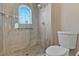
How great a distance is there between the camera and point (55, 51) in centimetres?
118

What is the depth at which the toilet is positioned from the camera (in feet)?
3.84

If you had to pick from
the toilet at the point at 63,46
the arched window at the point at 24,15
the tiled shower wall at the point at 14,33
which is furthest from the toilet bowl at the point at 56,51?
the arched window at the point at 24,15

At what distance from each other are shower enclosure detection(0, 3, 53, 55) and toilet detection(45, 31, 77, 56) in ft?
0.17

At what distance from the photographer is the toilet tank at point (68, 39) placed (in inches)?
46.0

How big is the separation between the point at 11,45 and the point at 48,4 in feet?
1.50

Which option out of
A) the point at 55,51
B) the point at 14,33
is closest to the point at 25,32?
the point at 14,33

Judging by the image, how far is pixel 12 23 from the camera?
118cm

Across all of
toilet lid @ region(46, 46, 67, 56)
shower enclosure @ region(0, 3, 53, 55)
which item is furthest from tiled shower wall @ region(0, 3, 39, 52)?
toilet lid @ region(46, 46, 67, 56)

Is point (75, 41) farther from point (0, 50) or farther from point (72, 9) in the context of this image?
point (0, 50)

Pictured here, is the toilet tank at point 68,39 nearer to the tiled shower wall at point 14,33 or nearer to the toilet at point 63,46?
the toilet at point 63,46

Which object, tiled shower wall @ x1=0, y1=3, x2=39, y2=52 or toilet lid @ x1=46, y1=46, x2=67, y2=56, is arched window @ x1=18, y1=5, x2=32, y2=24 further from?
toilet lid @ x1=46, y1=46, x2=67, y2=56

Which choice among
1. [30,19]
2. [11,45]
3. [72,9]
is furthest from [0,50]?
[72,9]

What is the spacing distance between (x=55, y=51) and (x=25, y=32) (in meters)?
0.30

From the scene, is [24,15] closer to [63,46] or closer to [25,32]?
[25,32]
